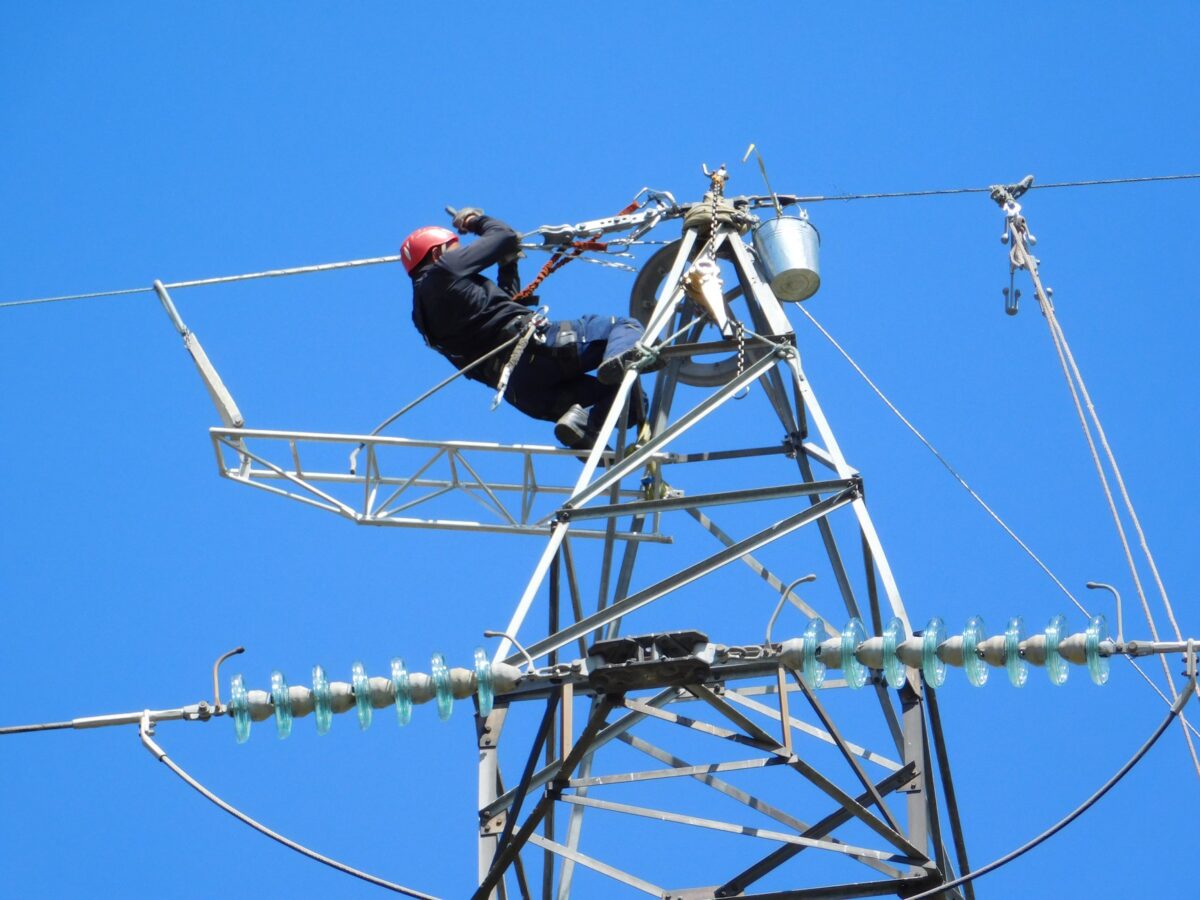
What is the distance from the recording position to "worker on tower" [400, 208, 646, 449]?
18094 mm

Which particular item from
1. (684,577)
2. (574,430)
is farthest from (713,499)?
(574,430)

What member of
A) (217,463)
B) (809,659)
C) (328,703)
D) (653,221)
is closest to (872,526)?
(809,659)

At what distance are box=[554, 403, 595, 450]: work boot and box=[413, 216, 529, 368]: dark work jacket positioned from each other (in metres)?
0.97

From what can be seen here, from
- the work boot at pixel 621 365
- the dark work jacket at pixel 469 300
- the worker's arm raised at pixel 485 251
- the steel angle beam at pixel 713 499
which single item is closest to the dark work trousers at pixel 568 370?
the dark work jacket at pixel 469 300

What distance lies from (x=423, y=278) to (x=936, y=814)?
22.7ft

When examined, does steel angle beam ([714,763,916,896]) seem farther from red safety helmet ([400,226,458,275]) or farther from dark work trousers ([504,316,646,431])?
red safety helmet ([400,226,458,275])

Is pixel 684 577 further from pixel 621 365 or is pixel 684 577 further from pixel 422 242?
pixel 422 242

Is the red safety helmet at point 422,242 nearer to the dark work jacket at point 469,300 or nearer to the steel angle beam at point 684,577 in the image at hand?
the dark work jacket at point 469,300

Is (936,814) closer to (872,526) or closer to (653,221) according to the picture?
(872,526)

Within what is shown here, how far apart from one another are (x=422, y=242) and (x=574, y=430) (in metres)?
2.15

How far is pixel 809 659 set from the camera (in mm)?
12930

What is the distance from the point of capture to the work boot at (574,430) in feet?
58.2

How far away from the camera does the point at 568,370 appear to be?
18.2 meters

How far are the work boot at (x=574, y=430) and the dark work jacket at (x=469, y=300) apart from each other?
0.97m
